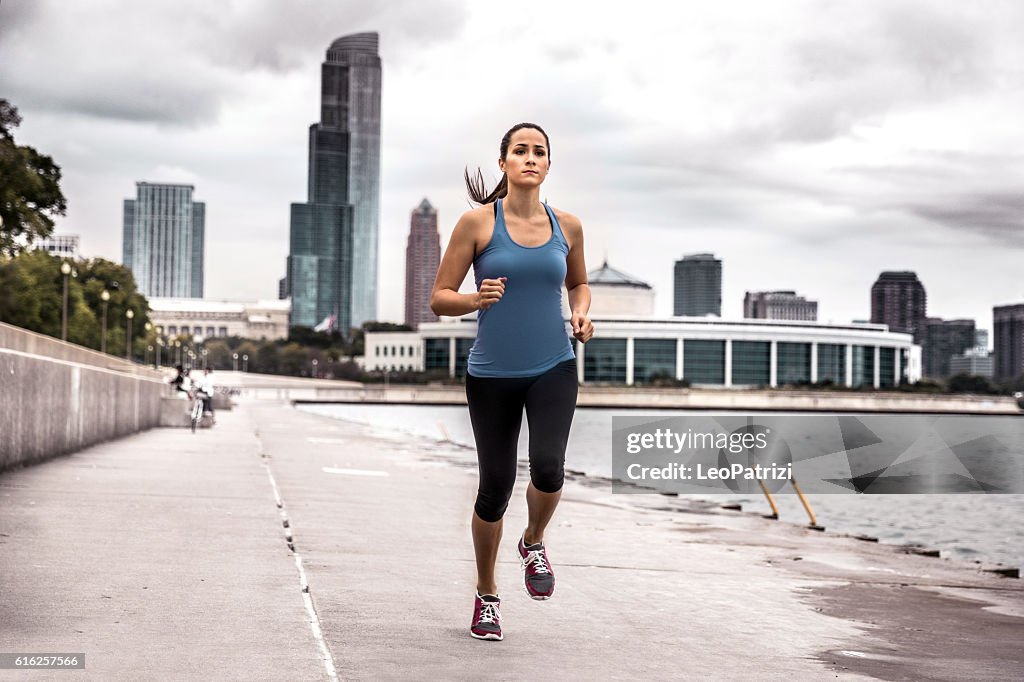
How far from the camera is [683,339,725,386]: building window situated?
180125 millimetres

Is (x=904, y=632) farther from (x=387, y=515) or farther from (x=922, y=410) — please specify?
(x=922, y=410)

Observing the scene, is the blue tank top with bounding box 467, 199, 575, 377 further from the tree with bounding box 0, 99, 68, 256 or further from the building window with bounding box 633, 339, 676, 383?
the building window with bounding box 633, 339, 676, 383

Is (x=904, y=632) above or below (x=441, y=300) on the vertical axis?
below

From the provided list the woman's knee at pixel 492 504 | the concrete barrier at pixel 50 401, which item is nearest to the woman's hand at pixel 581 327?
the woman's knee at pixel 492 504

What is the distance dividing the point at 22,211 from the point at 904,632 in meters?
56.7

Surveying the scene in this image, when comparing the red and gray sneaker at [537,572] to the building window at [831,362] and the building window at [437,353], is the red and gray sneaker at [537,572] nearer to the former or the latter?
the building window at [831,362]

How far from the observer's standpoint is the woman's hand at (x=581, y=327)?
5.32 m

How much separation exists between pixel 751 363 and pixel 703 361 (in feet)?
24.7

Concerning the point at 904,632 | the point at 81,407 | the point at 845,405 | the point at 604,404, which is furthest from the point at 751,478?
the point at 845,405

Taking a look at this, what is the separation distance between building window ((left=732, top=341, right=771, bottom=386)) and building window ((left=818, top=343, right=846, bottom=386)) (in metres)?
9.10

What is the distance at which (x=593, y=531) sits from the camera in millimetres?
12273

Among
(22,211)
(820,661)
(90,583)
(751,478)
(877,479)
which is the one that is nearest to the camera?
(820,661)

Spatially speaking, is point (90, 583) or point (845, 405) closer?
point (90, 583)

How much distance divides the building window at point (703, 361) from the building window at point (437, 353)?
121 ft
